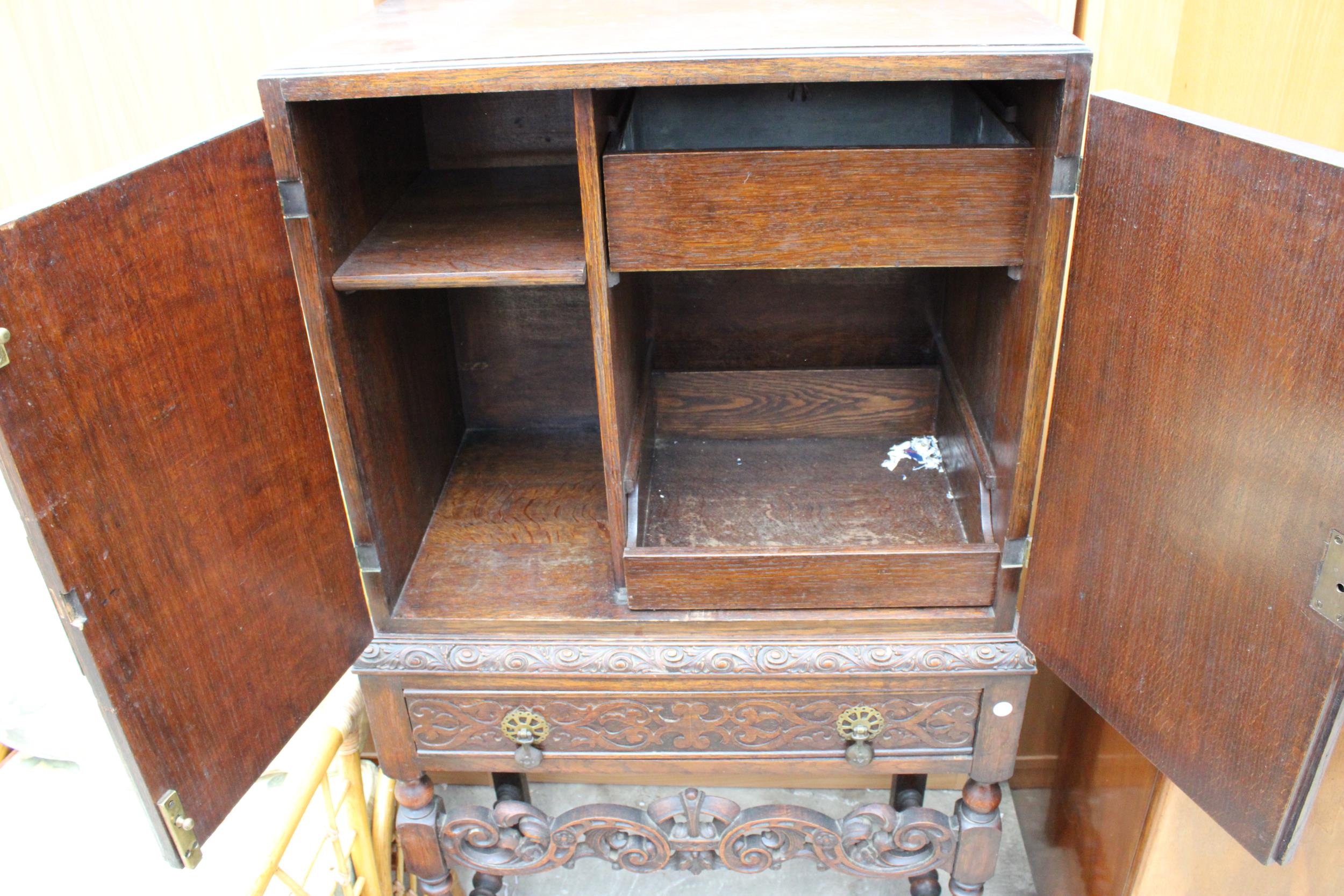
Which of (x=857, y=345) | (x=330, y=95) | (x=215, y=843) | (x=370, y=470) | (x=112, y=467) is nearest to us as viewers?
(x=112, y=467)

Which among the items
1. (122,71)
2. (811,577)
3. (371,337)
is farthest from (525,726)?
(122,71)

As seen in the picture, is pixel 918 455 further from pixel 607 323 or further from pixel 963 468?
pixel 607 323

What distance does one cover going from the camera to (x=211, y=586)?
875 millimetres

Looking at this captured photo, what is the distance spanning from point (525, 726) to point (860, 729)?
39cm

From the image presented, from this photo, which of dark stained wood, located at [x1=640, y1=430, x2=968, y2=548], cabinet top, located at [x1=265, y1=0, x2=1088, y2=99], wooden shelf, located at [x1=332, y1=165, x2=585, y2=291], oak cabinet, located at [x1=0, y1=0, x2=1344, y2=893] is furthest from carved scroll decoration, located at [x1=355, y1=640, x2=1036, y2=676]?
cabinet top, located at [x1=265, y1=0, x2=1088, y2=99]

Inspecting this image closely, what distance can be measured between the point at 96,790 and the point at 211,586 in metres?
0.70

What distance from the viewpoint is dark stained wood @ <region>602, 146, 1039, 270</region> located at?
0.91 meters

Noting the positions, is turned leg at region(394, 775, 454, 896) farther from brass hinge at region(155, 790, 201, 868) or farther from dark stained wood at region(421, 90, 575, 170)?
dark stained wood at region(421, 90, 575, 170)

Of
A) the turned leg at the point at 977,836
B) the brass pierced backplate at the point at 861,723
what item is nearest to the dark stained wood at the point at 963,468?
the brass pierced backplate at the point at 861,723

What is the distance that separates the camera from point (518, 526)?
4.28 ft

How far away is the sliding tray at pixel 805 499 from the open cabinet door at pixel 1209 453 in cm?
18

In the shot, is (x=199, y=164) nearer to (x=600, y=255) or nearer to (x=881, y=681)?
(x=600, y=255)

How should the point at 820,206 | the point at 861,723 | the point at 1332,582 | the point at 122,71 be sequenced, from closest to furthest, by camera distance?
the point at 1332,582 → the point at 820,206 → the point at 861,723 → the point at 122,71

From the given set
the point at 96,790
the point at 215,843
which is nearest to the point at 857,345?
the point at 215,843
